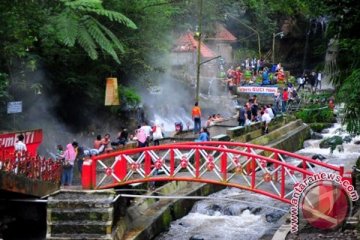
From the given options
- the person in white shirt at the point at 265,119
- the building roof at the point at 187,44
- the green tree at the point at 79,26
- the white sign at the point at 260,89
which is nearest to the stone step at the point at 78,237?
the green tree at the point at 79,26

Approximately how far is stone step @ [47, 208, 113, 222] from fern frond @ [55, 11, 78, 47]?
277 inches

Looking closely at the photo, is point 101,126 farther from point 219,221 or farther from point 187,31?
point 187,31

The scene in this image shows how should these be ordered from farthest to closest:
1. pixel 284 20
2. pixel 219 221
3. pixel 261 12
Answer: pixel 284 20
pixel 261 12
pixel 219 221

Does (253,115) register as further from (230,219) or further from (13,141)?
(13,141)

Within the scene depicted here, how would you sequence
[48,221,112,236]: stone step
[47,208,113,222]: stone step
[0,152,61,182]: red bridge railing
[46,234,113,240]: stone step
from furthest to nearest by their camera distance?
[0,152,61,182]: red bridge railing, [47,208,113,222]: stone step, [48,221,112,236]: stone step, [46,234,113,240]: stone step

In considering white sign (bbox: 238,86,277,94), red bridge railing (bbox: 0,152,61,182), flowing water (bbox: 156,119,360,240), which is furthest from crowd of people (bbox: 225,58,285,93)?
red bridge railing (bbox: 0,152,61,182)

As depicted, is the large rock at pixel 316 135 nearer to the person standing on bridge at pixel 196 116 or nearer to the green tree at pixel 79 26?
the person standing on bridge at pixel 196 116

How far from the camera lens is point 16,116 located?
87.9ft

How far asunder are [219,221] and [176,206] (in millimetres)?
1540

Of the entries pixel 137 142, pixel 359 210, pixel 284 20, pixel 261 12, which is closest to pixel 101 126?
pixel 137 142

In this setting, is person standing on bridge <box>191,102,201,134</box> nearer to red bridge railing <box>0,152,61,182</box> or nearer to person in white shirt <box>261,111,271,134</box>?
person in white shirt <box>261,111,271,134</box>

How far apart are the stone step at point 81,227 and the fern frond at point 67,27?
703 centimetres

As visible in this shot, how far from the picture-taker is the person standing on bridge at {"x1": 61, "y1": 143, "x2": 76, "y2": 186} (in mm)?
18875

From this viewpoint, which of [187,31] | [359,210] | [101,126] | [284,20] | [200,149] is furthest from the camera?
[284,20]
